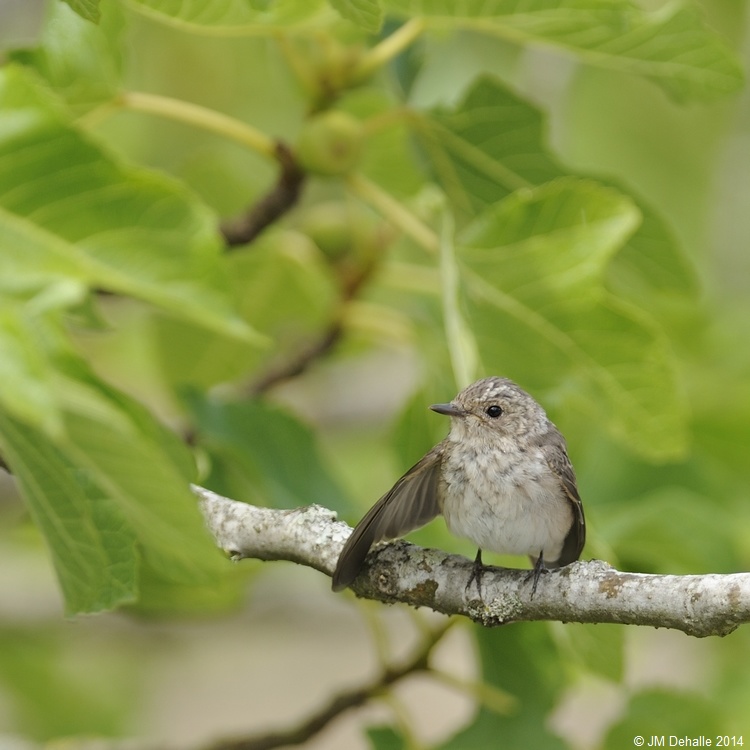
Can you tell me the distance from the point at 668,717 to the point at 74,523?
2540 mm

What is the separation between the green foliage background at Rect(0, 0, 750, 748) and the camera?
2.37 metres

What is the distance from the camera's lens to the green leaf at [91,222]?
2305 mm

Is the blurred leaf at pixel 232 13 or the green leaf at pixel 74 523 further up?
the blurred leaf at pixel 232 13

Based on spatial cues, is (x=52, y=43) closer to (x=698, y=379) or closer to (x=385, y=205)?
(x=385, y=205)

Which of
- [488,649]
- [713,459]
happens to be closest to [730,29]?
[713,459]

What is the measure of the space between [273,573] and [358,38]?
11.5ft

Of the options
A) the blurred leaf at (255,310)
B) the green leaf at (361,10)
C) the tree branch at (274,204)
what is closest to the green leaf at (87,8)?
the green leaf at (361,10)

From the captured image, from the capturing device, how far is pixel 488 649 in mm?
3838

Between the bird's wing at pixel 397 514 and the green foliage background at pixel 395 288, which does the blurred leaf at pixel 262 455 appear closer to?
the green foliage background at pixel 395 288

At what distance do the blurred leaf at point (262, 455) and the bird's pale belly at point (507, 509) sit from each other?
74cm

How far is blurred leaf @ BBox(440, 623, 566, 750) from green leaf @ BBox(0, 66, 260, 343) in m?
1.84

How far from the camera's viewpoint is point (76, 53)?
11.3ft

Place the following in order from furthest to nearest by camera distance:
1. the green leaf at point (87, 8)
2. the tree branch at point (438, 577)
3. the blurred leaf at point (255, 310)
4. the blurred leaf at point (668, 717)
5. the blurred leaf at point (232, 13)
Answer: the blurred leaf at point (255, 310) < the blurred leaf at point (668, 717) < the blurred leaf at point (232, 13) < the tree branch at point (438, 577) < the green leaf at point (87, 8)

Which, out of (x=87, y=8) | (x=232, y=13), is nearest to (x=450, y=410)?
(x=232, y=13)
